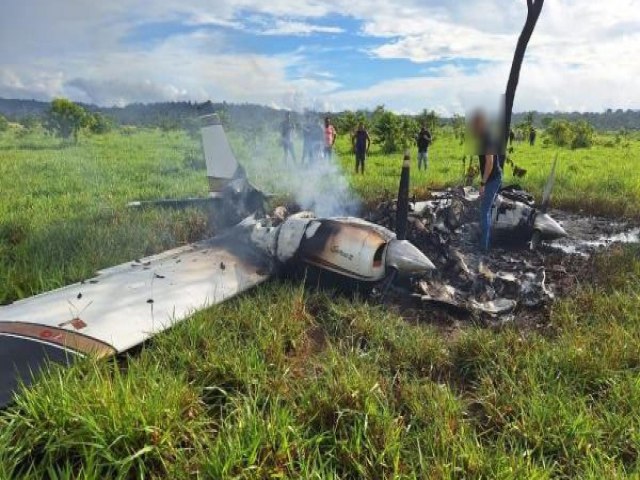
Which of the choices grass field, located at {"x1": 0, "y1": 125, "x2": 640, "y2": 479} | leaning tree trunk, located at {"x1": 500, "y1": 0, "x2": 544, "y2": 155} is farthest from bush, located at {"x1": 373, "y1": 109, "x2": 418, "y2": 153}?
grass field, located at {"x1": 0, "y1": 125, "x2": 640, "y2": 479}

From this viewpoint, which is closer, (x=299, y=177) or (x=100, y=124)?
(x=299, y=177)

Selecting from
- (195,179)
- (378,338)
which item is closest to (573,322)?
(378,338)

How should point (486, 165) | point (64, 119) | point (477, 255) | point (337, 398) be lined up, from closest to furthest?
point (337, 398), point (486, 165), point (477, 255), point (64, 119)

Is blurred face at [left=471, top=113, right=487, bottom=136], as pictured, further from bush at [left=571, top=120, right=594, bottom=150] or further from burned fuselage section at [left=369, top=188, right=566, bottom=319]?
bush at [left=571, top=120, right=594, bottom=150]

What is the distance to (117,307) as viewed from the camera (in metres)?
5.37

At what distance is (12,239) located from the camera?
8.53 metres

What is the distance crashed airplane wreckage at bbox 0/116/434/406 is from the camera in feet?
14.6

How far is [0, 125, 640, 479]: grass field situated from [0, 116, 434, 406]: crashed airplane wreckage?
283 mm

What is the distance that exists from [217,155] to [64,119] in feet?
139

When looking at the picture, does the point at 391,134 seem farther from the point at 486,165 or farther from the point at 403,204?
the point at 403,204

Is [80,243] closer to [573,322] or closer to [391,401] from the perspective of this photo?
[391,401]

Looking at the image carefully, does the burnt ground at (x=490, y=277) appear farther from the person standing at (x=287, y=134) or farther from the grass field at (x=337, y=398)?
the person standing at (x=287, y=134)

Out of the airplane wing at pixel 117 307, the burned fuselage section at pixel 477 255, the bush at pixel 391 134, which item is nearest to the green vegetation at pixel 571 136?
the bush at pixel 391 134

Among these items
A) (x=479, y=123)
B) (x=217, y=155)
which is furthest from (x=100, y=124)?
(x=479, y=123)
